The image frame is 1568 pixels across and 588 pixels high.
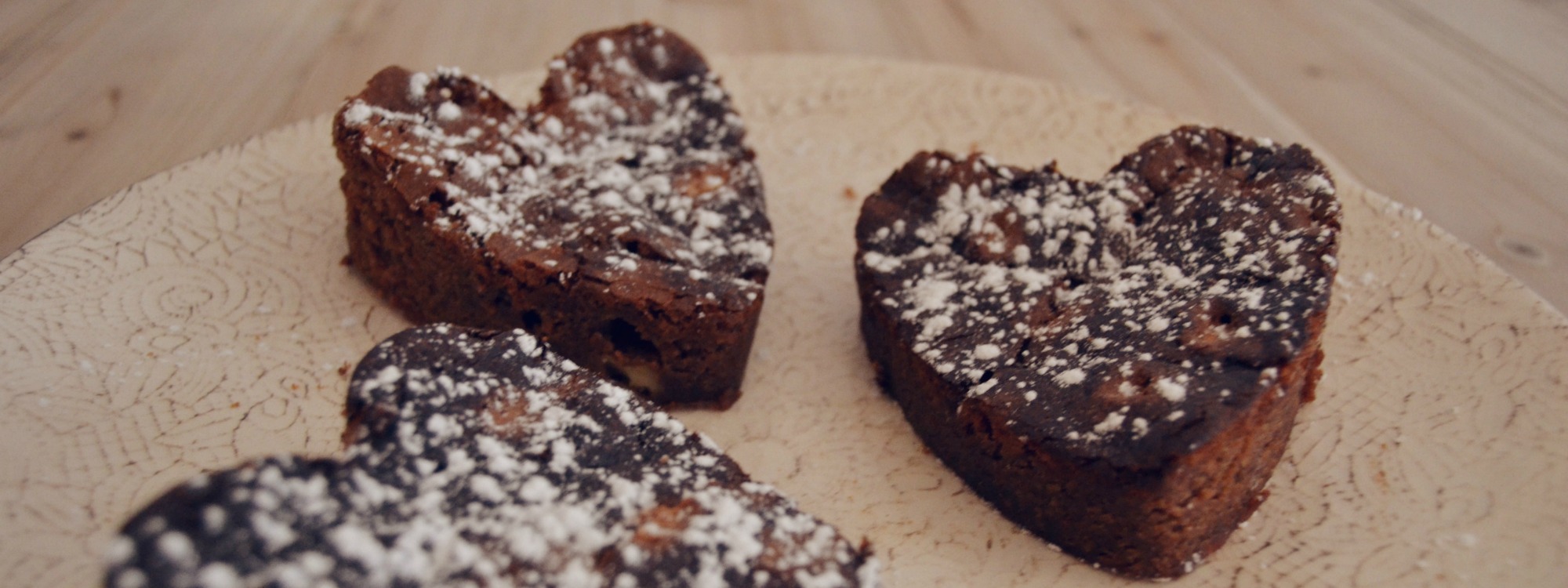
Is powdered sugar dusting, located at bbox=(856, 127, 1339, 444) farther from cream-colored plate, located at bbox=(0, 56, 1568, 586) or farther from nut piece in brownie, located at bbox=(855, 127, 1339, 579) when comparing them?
cream-colored plate, located at bbox=(0, 56, 1568, 586)

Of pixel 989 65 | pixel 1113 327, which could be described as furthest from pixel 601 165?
pixel 989 65

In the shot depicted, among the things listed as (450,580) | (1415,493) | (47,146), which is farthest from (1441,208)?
(47,146)

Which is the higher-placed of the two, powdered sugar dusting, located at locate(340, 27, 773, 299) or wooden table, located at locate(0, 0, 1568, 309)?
powdered sugar dusting, located at locate(340, 27, 773, 299)

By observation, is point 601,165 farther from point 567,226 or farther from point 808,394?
point 808,394

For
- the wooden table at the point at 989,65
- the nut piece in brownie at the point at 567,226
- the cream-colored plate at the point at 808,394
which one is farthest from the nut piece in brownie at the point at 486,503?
the wooden table at the point at 989,65

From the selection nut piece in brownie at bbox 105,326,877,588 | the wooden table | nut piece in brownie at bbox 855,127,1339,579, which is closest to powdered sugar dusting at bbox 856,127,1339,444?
nut piece in brownie at bbox 855,127,1339,579

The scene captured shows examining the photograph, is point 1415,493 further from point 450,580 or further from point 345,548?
point 345,548

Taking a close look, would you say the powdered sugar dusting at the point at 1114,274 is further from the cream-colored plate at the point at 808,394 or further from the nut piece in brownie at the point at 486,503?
the nut piece in brownie at the point at 486,503
